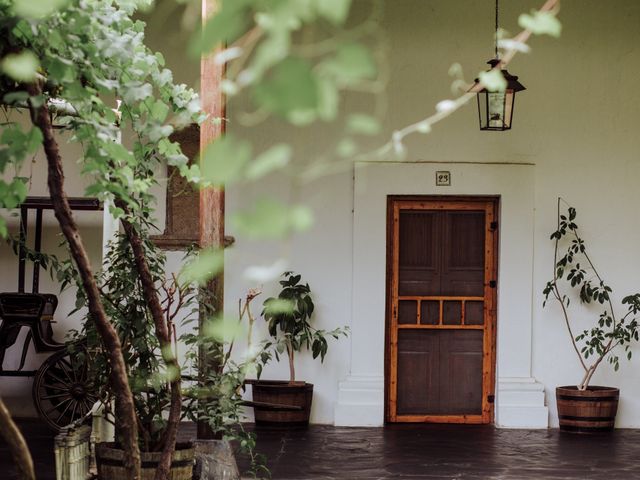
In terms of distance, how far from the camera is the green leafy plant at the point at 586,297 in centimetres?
877

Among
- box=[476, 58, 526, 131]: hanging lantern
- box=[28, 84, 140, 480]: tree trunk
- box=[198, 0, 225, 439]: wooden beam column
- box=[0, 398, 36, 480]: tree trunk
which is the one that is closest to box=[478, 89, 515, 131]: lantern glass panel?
box=[476, 58, 526, 131]: hanging lantern

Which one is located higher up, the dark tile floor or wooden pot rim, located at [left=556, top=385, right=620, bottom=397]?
wooden pot rim, located at [left=556, top=385, right=620, bottom=397]

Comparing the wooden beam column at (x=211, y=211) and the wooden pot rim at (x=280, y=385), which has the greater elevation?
the wooden beam column at (x=211, y=211)

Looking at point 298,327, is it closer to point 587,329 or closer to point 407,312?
point 407,312

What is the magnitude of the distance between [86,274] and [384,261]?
20.8 feet

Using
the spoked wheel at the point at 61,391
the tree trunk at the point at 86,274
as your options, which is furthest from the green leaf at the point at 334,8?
the spoked wheel at the point at 61,391

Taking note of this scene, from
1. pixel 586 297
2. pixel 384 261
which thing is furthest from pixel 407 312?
pixel 586 297

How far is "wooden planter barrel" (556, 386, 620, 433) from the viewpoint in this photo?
868 cm

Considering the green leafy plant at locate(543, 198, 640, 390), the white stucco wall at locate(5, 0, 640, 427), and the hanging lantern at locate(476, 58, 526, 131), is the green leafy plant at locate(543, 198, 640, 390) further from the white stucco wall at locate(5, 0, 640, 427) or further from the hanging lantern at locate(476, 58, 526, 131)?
the hanging lantern at locate(476, 58, 526, 131)

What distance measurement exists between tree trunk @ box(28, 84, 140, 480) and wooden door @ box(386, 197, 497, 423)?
6.16m

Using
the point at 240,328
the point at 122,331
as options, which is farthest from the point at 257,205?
the point at 122,331

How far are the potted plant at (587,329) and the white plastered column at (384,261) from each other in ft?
0.94

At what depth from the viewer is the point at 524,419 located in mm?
8961

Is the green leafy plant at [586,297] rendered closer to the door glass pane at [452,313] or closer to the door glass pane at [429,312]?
the door glass pane at [452,313]
